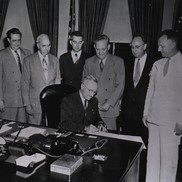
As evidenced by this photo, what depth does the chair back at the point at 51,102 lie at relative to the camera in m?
3.03

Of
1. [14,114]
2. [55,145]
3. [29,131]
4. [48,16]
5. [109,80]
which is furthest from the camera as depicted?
[48,16]

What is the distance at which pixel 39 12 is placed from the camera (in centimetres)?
513

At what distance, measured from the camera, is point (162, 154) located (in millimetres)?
3193

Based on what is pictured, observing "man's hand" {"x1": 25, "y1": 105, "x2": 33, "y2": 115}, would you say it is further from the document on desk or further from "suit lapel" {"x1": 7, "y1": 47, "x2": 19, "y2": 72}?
the document on desk

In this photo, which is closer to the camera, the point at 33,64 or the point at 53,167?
the point at 53,167

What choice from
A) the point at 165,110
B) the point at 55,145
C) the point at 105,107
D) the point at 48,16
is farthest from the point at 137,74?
the point at 48,16

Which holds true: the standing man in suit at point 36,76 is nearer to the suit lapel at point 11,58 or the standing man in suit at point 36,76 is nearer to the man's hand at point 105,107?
the suit lapel at point 11,58

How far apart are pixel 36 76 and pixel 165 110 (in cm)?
177

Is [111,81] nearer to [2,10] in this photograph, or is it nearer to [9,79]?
[9,79]

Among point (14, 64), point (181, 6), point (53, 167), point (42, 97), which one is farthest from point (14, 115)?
point (181, 6)

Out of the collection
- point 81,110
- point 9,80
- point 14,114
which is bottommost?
point 14,114

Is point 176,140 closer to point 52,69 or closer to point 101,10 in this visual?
point 52,69

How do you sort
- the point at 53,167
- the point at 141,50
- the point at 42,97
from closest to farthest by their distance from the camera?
the point at 53,167 < the point at 42,97 < the point at 141,50

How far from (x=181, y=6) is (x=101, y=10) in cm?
136
